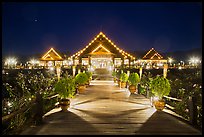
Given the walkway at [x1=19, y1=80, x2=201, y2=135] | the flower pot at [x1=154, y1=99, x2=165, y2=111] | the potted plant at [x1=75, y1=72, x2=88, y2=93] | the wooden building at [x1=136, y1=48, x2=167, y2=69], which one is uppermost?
the wooden building at [x1=136, y1=48, x2=167, y2=69]

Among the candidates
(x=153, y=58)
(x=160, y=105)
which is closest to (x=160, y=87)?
(x=160, y=105)

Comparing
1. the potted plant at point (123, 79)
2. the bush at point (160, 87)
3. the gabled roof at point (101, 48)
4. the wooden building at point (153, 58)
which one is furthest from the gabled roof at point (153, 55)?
the bush at point (160, 87)

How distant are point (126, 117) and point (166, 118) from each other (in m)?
1.34

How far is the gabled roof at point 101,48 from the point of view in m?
39.0

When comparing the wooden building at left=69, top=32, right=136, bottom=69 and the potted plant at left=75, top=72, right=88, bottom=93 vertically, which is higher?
the wooden building at left=69, top=32, right=136, bottom=69

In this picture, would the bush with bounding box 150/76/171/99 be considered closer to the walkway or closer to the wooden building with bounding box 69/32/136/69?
the walkway

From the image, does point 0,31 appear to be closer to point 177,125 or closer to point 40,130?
point 40,130

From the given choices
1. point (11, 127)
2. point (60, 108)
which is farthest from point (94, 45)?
point (11, 127)

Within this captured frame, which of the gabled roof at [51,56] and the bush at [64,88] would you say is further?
the gabled roof at [51,56]

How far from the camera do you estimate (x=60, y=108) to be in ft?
37.9

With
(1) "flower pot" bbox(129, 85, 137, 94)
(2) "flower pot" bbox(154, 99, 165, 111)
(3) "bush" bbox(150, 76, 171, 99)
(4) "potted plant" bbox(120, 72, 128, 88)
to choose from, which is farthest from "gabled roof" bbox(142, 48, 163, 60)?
(2) "flower pot" bbox(154, 99, 165, 111)

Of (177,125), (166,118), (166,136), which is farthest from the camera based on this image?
(166,118)

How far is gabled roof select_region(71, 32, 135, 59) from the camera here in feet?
128

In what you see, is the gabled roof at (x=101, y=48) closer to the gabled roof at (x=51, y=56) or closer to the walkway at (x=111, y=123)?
the gabled roof at (x=51, y=56)
